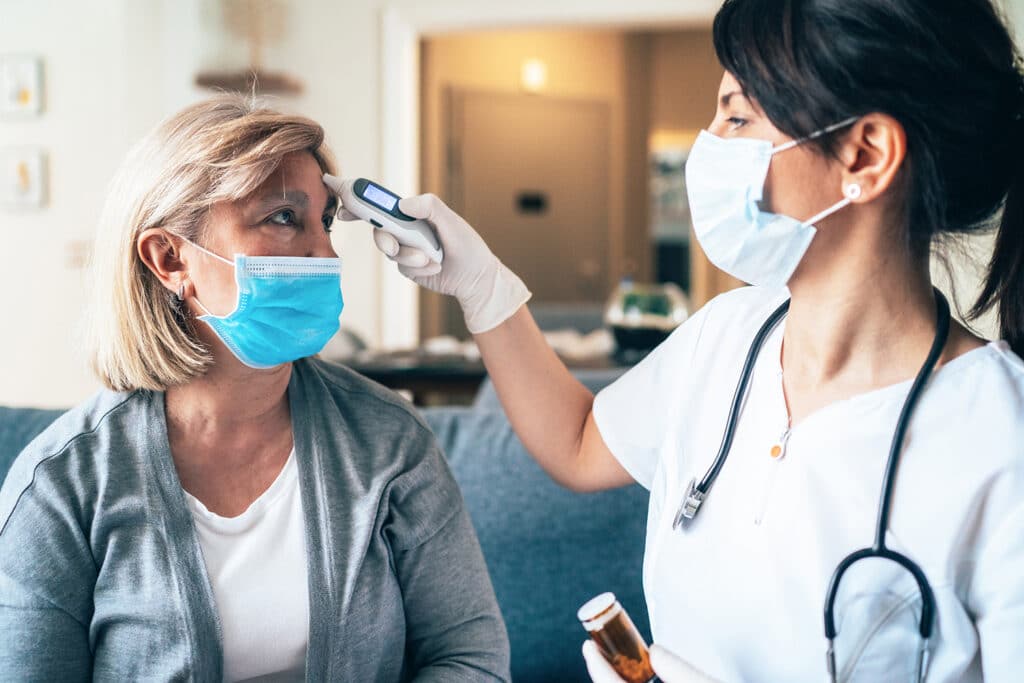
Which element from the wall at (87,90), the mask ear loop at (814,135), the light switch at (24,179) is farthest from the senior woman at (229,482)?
the light switch at (24,179)

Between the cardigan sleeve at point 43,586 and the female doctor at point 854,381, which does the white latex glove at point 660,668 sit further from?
the cardigan sleeve at point 43,586

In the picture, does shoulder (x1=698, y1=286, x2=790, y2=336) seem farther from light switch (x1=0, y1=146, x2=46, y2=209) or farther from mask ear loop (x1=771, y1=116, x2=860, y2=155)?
light switch (x1=0, y1=146, x2=46, y2=209)

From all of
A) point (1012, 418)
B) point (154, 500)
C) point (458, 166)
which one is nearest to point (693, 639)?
point (1012, 418)

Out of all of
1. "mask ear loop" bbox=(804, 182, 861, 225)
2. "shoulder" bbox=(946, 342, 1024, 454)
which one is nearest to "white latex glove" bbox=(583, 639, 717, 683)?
"shoulder" bbox=(946, 342, 1024, 454)

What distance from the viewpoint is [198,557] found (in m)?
1.14

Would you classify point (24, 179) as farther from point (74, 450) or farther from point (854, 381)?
point (854, 381)

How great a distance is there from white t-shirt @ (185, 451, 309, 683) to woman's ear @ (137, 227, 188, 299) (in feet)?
0.92

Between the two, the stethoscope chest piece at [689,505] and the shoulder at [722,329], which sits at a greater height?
the shoulder at [722,329]

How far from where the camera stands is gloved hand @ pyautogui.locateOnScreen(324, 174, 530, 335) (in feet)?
4.15

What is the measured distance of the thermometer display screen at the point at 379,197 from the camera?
3.96 ft

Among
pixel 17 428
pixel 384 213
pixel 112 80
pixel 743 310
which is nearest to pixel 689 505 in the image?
pixel 743 310

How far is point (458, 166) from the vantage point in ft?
19.0

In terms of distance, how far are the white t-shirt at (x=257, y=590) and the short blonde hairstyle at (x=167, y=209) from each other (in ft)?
0.63

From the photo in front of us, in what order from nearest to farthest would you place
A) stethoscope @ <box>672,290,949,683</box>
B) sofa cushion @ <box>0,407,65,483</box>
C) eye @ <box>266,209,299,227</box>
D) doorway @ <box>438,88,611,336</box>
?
stethoscope @ <box>672,290,949,683</box>, eye @ <box>266,209,299,227</box>, sofa cushion @ <box>0,407,65,483</box>, doorway @ <box>438,88,611,336</box>
